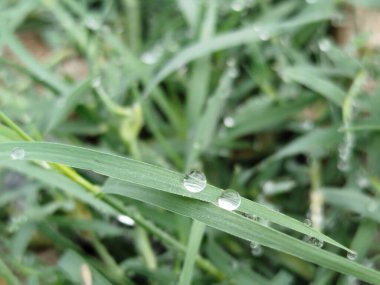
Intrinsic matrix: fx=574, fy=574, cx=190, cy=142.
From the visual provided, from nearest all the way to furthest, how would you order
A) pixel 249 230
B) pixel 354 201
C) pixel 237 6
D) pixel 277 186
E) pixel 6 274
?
pixel 249 230 < pixel 6 274 < pixel 354 201 < pixel 277 186 < pixel 237 6

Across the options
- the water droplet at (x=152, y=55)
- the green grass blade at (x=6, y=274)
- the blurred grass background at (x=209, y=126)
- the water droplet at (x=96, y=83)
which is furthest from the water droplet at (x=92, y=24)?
the green grass blade at (x=6, y=274)

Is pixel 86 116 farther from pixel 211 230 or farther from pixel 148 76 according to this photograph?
pixel 211 230

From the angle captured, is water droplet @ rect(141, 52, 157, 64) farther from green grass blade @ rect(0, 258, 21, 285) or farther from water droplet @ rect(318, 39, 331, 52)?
green grass blade @ rect(0, 258, 21, 285)

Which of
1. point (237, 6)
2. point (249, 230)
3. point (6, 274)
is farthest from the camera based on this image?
point (237, 6)

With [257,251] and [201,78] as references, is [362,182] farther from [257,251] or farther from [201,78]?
[201,78]

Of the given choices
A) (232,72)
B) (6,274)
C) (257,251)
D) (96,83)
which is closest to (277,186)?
(257,251)

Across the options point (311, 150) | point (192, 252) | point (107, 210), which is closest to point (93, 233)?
point (107, 210)

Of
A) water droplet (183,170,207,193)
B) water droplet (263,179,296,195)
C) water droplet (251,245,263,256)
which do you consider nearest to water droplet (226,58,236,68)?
water droplet (263,179,296,195)
